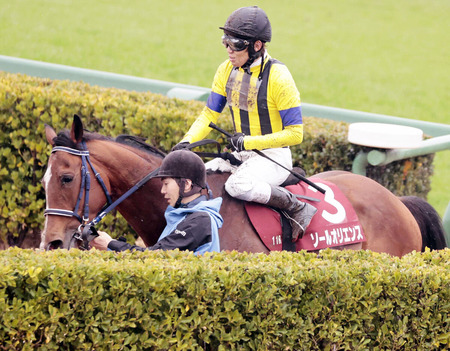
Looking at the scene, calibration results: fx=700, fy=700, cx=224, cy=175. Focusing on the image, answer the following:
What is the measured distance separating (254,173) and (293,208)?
37 cm

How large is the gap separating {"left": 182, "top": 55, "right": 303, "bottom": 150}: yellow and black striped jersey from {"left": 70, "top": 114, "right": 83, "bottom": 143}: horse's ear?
82 centimetres

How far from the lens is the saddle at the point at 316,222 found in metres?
4.87

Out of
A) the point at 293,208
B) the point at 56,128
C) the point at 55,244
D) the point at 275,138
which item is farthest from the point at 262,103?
the point at 56,128

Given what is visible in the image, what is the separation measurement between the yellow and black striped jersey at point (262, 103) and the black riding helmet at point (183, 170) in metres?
0.60

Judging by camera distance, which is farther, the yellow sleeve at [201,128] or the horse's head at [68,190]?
the yellow sleeve at [201,128]

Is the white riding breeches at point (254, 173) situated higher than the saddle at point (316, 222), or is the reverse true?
the white riding breeches at point (254, 173)

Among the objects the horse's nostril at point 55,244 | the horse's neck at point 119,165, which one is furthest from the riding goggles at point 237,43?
the horse's nostril at point 55,244

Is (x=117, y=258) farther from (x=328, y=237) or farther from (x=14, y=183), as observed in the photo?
(x=14, y=183)

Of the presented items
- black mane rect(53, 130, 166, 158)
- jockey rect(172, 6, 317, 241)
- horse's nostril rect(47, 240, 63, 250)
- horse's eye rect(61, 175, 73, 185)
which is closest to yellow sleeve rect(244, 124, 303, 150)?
jockey rect(172, 6, 317, 241)

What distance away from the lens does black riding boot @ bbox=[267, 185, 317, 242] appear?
482 cm

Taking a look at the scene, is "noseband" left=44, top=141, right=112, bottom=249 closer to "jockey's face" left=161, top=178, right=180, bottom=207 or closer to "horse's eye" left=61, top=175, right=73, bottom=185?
"horse's eye" left=61, top=175, right=73, bottom=185

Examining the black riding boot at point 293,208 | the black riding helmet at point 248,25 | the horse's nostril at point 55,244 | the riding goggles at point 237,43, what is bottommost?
the horse's nostril at point 55,244

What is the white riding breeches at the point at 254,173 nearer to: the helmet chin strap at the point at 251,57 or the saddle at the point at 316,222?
the saddle at the point at 316,222

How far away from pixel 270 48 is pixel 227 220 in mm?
13265
